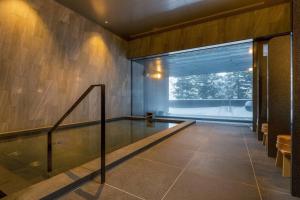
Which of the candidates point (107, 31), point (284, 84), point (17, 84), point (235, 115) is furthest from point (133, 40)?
point (284, 84)

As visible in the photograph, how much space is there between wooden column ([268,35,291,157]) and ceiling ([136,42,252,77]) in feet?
10.2

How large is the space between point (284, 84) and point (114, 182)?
2.65 metres

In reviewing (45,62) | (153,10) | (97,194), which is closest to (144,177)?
(97,194)

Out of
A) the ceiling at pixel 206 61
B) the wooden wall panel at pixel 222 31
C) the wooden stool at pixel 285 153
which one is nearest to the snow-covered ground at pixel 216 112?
the ceiling at pixel 206 61

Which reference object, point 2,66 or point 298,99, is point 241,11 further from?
point 2,66

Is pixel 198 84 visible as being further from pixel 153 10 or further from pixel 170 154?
pixel 170 154

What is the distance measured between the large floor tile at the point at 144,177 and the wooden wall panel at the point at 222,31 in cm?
471

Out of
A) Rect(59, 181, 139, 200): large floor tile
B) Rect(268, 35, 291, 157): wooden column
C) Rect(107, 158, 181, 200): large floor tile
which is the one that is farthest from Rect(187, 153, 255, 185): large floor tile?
Rect(59, 181, 139, 200): large floor tile

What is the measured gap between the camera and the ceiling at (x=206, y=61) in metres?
5.65

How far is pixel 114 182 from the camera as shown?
5.71ft

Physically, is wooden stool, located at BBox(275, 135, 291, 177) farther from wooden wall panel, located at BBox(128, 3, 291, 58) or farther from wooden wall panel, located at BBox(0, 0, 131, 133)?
wooden wall panel, located at BBox(0, 0, 131, 133)

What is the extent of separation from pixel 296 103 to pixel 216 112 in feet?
18.9

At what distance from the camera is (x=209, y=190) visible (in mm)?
1610

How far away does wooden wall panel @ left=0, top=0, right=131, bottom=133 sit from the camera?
12.1ft
